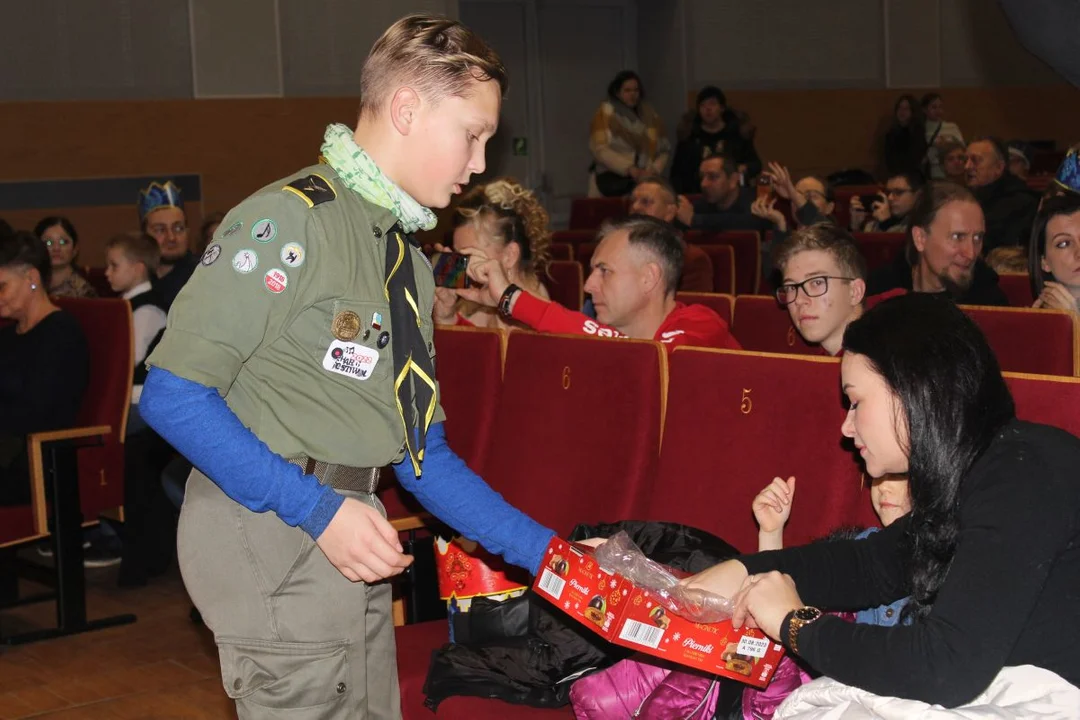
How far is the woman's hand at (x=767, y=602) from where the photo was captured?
1685mm

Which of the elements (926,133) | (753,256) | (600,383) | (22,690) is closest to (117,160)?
(753,256)

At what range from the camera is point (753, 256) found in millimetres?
6543

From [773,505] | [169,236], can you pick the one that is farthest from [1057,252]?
[169,236]

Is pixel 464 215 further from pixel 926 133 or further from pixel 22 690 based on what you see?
pixel 926 133

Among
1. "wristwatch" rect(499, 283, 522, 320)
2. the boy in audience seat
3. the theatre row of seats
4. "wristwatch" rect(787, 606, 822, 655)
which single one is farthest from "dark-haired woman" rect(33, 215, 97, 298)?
"wristwatch" rect(787, 606, 822, 655)

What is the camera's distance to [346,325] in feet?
4.97

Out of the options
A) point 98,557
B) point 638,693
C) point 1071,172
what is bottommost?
point 98,557

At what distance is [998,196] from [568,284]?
98.7 inches

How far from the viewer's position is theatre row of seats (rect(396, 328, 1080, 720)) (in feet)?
7.80

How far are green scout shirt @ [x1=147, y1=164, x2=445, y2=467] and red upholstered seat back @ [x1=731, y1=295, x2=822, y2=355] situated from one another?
2357 mm

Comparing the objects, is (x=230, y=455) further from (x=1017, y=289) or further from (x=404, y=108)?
(x=1017, y=289)

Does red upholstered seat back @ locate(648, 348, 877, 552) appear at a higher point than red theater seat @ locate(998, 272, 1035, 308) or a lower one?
lower

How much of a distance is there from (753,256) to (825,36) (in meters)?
7.07

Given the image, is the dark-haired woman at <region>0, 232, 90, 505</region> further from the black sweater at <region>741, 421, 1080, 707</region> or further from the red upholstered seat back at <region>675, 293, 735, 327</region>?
the black sweater at <region>741, 421, 1080, 707</region>
